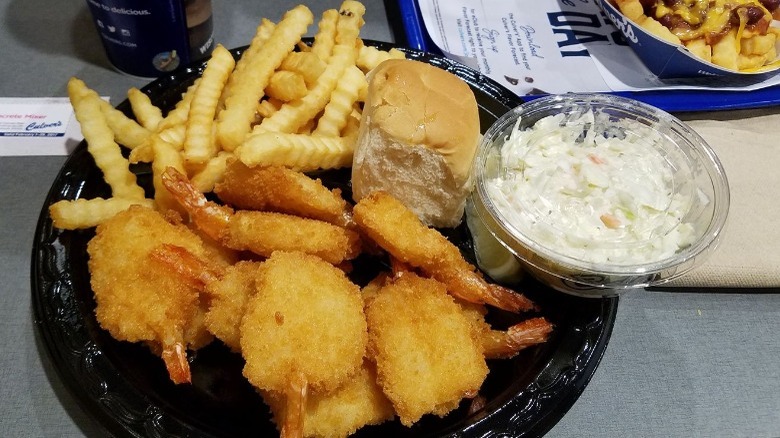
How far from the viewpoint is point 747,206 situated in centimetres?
170

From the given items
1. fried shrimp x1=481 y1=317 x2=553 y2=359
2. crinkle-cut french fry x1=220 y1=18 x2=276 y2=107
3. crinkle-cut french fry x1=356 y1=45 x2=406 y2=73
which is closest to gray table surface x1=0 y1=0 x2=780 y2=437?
fried shrimp x1=481 y1=317 x2=553 y2=359

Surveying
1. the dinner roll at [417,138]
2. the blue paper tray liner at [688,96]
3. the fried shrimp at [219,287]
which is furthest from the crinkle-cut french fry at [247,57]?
the blue paper tray liner at [688,96]

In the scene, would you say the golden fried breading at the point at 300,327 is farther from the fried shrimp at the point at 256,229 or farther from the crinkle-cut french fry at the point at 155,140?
the crinkle-cut french fry at the point at 155,140

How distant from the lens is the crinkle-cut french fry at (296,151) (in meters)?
1.29

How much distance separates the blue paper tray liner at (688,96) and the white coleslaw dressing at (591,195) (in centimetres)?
55

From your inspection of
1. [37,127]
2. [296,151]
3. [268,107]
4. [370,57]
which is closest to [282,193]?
[296,151]

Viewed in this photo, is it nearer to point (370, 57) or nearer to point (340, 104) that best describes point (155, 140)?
point (340, 104)

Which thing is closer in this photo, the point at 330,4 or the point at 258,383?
the point at 258,383

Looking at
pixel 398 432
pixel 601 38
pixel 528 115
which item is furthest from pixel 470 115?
pixel 601 38

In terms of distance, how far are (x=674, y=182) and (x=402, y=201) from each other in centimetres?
68

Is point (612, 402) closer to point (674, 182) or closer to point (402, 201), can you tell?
point (674, 182)

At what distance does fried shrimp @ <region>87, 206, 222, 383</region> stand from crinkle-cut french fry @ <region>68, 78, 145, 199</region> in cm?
11

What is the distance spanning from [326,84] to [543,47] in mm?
1035

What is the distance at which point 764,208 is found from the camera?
170cm
